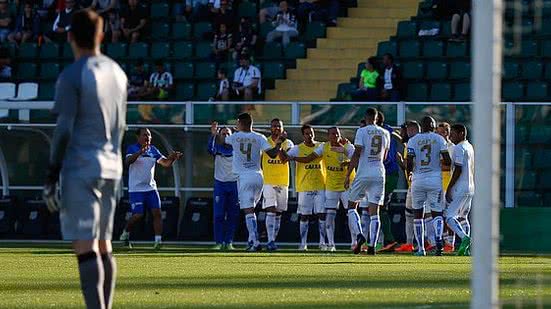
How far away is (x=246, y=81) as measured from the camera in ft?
105

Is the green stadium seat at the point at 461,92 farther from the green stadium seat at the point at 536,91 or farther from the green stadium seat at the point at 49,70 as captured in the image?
the green stadium seat at the point at 49,70

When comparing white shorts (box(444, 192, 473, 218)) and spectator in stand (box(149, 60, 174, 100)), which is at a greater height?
spectator in stand (box(149, 60, 174, 100))

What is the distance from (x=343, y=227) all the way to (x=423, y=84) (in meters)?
4.80

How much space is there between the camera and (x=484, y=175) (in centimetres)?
741

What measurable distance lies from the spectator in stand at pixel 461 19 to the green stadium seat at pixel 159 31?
24.4ft

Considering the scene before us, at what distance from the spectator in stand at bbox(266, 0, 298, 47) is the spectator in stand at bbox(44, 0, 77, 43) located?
5.28m

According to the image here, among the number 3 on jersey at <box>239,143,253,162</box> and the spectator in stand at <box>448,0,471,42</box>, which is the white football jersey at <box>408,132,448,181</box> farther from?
the spectator in stand at <box>448,0,471,42</box>

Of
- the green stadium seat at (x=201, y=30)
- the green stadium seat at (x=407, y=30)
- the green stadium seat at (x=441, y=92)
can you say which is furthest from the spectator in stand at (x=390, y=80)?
the green stadium seat at (x=201, y=30)

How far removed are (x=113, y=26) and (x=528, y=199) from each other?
43.4 ft

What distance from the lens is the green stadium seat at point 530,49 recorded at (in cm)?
3102

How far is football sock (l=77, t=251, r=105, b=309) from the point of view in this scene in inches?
362

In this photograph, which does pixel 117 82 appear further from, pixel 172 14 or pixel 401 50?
pixel 172 14

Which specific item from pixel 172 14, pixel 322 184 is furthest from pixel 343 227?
pixel 172 14

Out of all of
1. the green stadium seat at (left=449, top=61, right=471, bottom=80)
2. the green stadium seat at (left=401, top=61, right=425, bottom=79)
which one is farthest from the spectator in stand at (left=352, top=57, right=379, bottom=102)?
the green stadium seat at (left=449, top=61, right=471, bottom=80)
